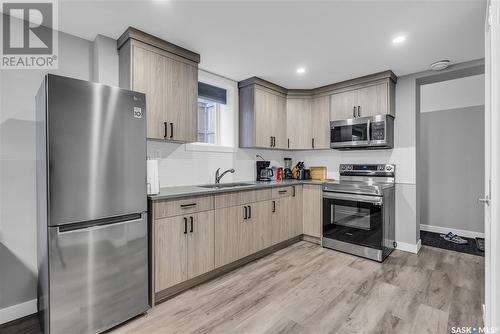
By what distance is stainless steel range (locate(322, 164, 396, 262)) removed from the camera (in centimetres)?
308

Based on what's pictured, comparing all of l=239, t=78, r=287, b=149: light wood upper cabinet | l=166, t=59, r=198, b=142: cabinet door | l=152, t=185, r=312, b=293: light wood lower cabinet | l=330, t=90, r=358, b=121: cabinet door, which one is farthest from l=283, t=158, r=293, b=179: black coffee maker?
l=166, t=59, r=198, b=142: cabinet door

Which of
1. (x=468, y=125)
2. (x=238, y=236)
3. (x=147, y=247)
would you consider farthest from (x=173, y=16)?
(x=468, y=125)

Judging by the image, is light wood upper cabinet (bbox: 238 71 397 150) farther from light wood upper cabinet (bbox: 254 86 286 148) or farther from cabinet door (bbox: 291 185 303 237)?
cabinet door (bbox: 291 185 303 237)

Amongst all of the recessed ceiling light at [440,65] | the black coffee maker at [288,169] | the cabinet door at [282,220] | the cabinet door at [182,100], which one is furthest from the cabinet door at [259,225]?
the recessed ceiling light at [440,65]

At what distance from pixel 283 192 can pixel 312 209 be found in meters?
0.60

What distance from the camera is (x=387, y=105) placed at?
3.33m

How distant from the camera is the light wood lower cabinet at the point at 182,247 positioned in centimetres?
215

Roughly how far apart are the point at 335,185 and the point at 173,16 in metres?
2.76

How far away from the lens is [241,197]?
9.46 feet

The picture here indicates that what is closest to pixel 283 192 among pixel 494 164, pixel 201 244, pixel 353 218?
pixel 353 218

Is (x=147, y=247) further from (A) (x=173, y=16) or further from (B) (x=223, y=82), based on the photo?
(B) (x=223, y=82)

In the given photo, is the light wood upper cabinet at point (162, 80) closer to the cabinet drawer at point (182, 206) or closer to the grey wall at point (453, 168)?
the cabinet drawer at point (182, 206)

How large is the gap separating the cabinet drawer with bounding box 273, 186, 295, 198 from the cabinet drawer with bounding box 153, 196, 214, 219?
111 centimetres

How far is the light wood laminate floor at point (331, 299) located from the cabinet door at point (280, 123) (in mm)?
1844
